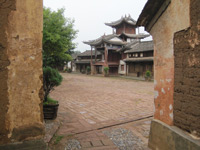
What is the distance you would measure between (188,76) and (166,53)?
71 cm

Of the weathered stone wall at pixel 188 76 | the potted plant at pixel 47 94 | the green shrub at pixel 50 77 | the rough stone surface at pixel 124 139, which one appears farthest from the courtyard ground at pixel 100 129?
the weathered stone wall at pixel 188 76

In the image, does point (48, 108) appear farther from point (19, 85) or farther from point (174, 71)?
point (174, 71)

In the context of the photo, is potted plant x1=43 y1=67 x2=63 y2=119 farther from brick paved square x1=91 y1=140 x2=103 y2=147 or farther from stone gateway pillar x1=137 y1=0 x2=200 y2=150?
stone gateway pillar x1=137 y1=0 x2=200 y2=150

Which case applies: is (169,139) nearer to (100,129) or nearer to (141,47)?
(100,129)

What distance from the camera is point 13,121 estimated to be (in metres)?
2.67

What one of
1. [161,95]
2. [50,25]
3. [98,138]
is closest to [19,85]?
[98,138]

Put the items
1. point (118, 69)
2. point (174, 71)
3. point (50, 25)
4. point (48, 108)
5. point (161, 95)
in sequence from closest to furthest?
point (174, 71) < point (161, 95) < point (48, 108) < point (50, 25) < point (118, 69)

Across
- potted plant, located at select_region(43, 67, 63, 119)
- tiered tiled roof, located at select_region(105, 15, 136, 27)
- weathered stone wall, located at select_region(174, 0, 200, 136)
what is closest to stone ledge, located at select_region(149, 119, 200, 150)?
weathered stone wall, located at select_region(174, 0, 200, 136)

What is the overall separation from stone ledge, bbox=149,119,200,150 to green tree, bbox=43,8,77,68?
11.0 metres

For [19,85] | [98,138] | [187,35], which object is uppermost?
[187,35]

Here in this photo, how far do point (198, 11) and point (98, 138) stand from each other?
316 cm

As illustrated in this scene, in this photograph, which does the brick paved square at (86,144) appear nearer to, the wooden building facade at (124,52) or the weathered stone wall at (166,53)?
the weathered stone wall at (166,53)

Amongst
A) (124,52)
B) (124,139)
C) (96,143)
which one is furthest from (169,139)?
(124,52)

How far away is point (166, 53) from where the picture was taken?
10.2ft
